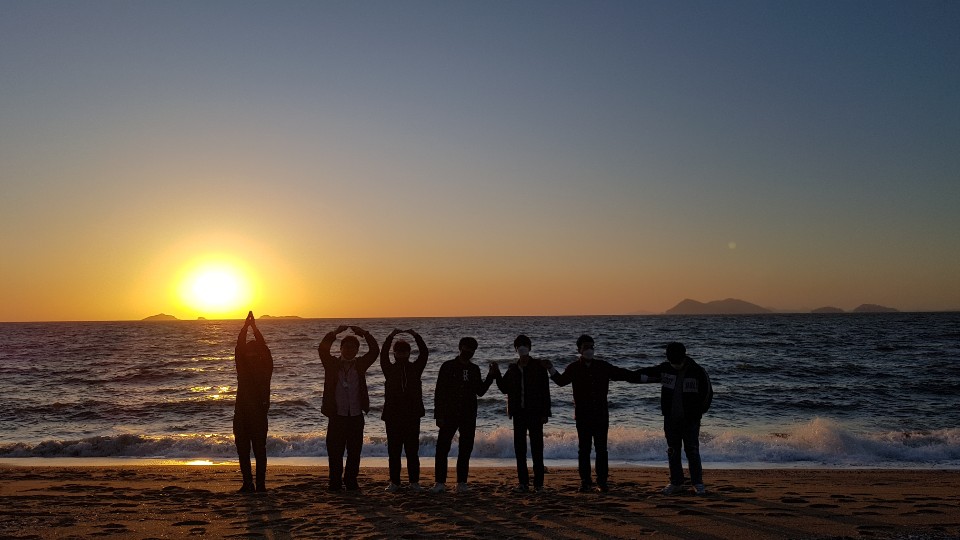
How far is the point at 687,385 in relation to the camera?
8617mm

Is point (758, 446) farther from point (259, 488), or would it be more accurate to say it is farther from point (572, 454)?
point (259, 488)

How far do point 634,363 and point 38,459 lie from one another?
30374mm

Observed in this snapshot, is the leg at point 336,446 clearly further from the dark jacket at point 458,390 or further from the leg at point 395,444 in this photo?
the dark jacket at point 458,390

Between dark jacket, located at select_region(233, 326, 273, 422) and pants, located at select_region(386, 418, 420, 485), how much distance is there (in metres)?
1.65

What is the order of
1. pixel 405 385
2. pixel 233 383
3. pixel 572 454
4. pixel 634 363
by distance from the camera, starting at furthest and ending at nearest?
pixel 634 363, pixel 233 383, pixel 572 454, pixel 405 385

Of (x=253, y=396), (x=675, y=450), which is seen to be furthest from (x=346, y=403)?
(x=675, y=450)

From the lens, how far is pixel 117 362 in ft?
134

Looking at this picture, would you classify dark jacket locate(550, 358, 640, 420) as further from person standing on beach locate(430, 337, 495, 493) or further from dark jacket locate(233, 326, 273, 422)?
dark jacket locate(233, 326, 273, 422)

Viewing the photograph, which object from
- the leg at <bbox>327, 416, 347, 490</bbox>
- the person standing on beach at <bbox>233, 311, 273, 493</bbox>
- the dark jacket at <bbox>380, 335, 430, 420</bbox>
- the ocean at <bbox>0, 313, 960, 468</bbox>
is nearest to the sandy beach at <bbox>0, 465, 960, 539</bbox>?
the leg at <bbox>327, 416, 347, 490</bbox>

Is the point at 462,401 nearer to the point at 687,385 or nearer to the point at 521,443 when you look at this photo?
the point at 521,443

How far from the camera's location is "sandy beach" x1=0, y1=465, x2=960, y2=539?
267 inches

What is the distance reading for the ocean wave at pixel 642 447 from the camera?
44.9 feet

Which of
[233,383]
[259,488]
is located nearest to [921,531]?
[259,488]

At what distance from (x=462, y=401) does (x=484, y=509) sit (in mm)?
1501
